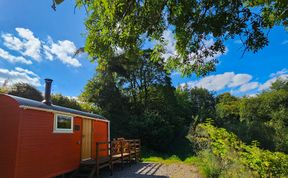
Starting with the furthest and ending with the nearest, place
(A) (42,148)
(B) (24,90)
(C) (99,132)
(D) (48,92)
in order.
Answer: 1. (B) (24,90)
2. (C) (99,132)
3. (D) (48,92)
4. (A) (42,148)

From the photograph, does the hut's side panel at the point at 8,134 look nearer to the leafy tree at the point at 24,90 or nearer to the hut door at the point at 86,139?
the hut door at the point at 86,139

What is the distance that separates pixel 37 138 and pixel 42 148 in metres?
0.37

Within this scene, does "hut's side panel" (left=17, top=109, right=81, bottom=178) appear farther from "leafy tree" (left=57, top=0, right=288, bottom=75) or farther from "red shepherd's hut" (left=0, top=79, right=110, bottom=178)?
"leafy tree" (left=57, top=0, right=288, bottom=75)

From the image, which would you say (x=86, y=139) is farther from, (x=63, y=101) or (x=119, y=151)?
(x=63, y=101)

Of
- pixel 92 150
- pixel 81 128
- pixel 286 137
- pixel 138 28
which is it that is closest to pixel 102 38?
pixel 138 28

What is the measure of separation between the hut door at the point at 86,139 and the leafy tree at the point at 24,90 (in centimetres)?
672

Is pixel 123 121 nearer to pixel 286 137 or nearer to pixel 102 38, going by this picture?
pixel 286 137

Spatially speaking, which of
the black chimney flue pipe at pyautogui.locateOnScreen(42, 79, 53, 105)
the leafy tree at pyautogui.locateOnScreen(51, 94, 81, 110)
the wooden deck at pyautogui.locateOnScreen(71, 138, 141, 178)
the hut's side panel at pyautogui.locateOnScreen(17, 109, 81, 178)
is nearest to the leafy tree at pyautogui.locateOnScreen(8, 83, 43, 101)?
→ the leafy tree at pyautogui.locateOnScreen(51, 94, 81, 110)

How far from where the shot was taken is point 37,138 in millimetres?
6699

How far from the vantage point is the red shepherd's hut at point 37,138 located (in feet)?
19.9

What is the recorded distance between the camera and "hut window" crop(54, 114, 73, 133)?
7.63 m

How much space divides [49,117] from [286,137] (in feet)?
60.2

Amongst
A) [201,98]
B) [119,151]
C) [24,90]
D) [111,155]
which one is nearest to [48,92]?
[111,155]

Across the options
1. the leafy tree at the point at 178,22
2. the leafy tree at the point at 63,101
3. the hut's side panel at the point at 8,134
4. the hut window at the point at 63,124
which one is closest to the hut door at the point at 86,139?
the hut window at the point at 63,124
